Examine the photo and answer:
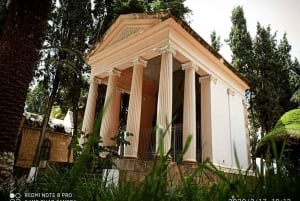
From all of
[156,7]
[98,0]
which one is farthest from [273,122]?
[98,0]

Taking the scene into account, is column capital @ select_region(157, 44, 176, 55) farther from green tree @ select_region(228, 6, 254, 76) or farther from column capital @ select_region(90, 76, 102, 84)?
green tree @ select_region(228, 6, 254, 76)

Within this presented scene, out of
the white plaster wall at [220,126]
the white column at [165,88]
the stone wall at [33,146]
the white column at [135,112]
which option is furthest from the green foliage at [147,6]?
the stone wall at [33,146]

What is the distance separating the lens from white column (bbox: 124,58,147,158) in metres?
10.3

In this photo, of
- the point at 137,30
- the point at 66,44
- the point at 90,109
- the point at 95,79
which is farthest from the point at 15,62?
the point at 66,44

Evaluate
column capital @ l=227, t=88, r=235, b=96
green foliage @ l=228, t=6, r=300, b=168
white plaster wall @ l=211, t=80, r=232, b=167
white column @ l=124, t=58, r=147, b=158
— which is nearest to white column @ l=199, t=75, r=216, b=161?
white plaster wall @ l=211, t=80, r=232, b=167

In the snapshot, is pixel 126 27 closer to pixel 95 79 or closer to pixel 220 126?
pixel 95 79

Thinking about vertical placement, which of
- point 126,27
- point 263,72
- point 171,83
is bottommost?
point 171,83

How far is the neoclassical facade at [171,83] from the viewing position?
10609 millimetres

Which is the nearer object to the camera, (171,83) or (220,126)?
(171,83)

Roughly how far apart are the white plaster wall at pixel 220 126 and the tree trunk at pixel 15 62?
29.5ft

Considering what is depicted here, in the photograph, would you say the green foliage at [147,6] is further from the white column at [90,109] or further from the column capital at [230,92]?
the column capital at [230,92]

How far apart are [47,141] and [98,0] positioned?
13.8 m

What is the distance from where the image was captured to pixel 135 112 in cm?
1106

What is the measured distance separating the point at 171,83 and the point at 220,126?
4367 millimetres
